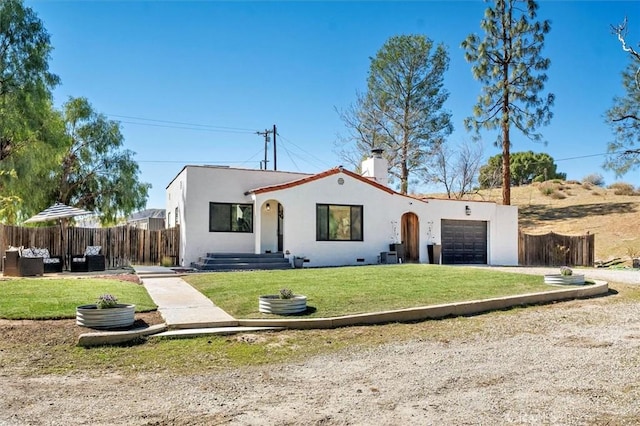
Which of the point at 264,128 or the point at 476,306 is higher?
the point at 264,128

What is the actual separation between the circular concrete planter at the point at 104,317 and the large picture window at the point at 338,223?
39.2 ft

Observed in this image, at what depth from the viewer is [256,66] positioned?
20672 mm

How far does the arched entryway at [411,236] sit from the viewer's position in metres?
20.9

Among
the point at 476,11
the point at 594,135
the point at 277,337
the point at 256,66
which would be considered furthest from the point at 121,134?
the point at 594,135

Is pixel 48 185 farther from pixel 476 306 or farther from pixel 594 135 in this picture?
pixel 594 135

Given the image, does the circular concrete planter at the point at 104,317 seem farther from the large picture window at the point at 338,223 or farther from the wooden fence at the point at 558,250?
the wooden fence at the point at 558,250

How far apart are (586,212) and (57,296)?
34.7 metres

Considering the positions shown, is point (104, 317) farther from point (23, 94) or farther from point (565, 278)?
point (23, 94)

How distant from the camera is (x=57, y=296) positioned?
371 inches

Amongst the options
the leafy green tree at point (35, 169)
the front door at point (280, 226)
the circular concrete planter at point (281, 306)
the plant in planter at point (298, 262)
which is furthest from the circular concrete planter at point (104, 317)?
the leafy green tree at point (35, 169)

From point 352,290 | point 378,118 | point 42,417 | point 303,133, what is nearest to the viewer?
point 42,417

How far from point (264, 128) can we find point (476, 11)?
1502 centimetres

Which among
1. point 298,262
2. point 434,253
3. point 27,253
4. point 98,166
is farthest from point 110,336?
point 98,166

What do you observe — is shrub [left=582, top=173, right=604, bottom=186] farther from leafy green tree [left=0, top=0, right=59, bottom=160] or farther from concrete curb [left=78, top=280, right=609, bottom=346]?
leafy green tree [left=0, top=0, right=59, bottom=160]
